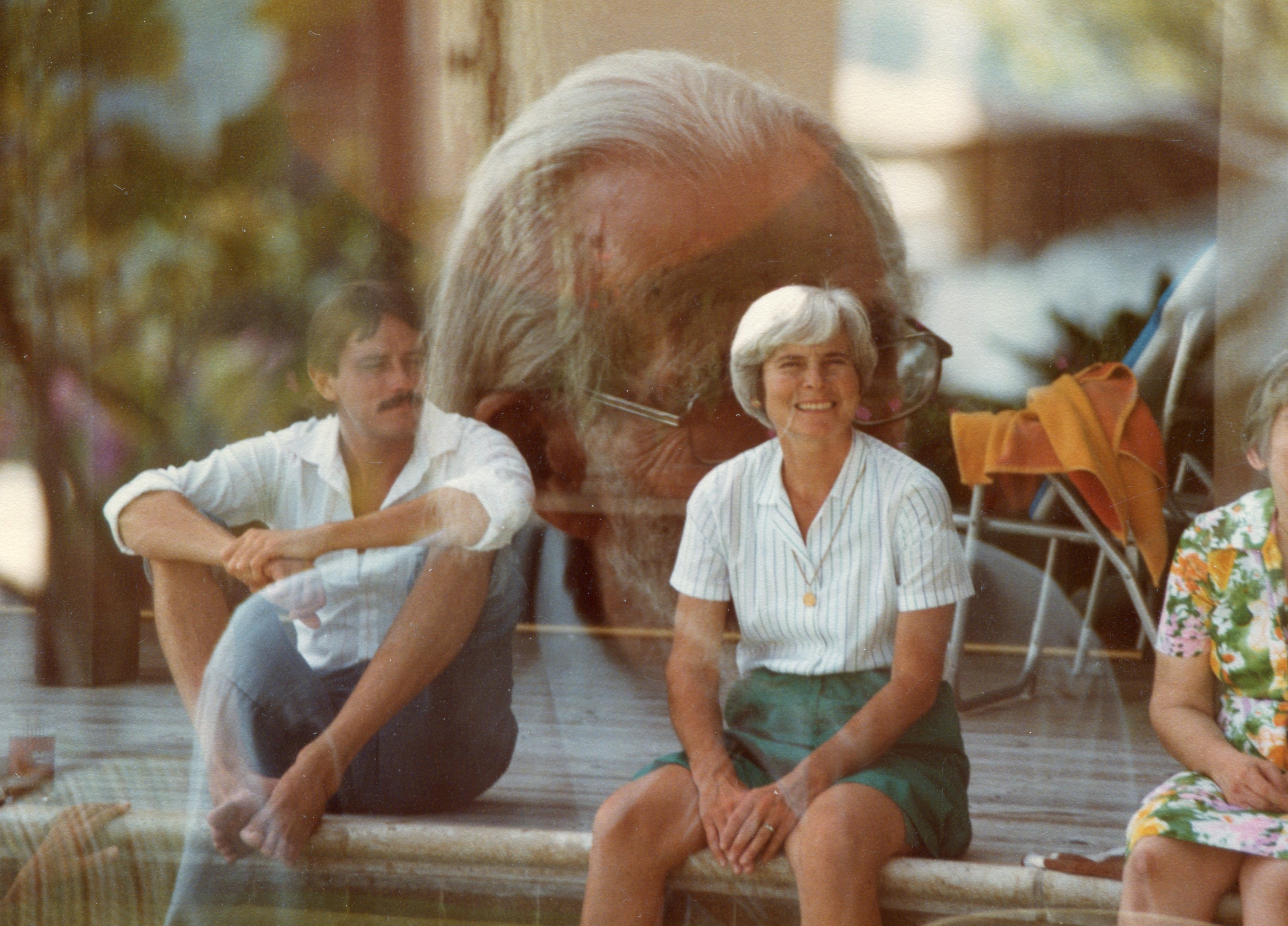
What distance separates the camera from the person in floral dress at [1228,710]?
179 centimetres

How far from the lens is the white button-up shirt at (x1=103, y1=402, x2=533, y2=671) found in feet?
7.41

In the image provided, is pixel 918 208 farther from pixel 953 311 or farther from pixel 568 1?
pixel 568 1

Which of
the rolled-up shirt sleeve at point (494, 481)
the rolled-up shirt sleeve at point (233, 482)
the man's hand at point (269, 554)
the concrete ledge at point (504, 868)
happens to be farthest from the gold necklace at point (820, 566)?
the rolled-up shirt sleeve at point (233, 482)

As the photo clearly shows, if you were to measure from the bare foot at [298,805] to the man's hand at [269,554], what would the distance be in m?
0.30

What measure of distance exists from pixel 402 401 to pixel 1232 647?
1353 mm

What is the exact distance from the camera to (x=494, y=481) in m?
2.26

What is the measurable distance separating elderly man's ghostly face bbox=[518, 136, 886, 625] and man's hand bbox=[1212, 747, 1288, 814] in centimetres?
80

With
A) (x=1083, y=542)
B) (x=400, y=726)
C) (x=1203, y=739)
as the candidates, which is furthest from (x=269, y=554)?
(x=1203, y=739)

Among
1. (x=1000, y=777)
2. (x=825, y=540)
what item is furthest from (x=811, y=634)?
(x=1000, y=777)

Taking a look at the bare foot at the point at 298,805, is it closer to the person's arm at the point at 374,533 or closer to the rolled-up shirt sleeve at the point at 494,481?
the person's arm at the point at 374,533

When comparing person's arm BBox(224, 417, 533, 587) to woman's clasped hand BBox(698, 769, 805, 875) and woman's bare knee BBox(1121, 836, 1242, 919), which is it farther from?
woman's bare knee BBox(1121, 836, 1242, 919)

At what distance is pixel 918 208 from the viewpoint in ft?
6.85

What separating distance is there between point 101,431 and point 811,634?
136cm

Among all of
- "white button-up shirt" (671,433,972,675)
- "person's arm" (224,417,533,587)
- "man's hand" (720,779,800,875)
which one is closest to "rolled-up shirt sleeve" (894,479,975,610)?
"white button-up shirt" (671,433,972,675)
